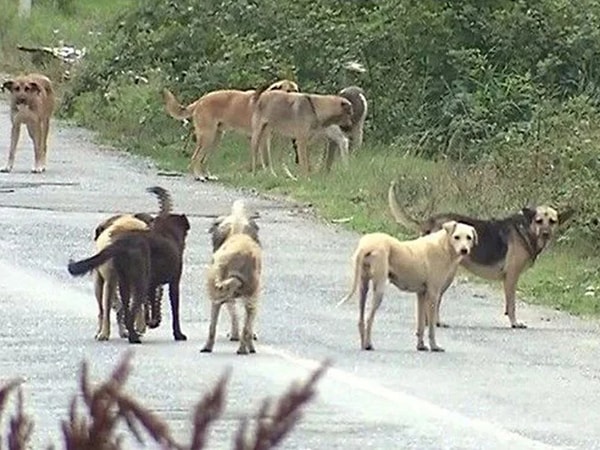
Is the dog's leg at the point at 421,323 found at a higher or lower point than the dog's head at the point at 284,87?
higher

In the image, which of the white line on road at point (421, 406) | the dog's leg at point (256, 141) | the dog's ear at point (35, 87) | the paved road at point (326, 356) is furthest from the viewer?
the dog's ear at point (35, 87)

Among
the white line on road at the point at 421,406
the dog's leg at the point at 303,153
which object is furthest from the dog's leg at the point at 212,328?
the dog's leg at the point at 303,153

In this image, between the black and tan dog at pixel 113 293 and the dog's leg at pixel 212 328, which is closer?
the dog's leg at pixel 212 328

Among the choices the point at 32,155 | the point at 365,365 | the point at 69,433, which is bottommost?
the point at 32,155

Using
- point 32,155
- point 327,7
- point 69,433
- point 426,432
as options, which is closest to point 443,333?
point 426,432

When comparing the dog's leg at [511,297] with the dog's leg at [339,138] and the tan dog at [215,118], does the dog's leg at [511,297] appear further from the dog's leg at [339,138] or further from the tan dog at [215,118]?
the tan dog at [215,118]

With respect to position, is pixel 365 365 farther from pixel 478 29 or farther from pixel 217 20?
pixel 217 20

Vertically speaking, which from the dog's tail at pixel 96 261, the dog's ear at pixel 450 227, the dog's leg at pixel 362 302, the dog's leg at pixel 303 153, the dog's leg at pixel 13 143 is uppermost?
the dog's ear at pixel 450 227

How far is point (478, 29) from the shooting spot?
2838 centimetres

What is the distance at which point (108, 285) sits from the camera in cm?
1216

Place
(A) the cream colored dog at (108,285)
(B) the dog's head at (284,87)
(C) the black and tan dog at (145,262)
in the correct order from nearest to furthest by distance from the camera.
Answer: (C) the black and tan dog at (145,262), (A) the cream colored dog at (108,285), (B) the dog's head at (284,87)

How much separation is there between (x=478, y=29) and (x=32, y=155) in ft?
21.2

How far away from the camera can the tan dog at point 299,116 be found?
80.3 feet

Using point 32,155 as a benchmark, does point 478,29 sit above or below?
above
